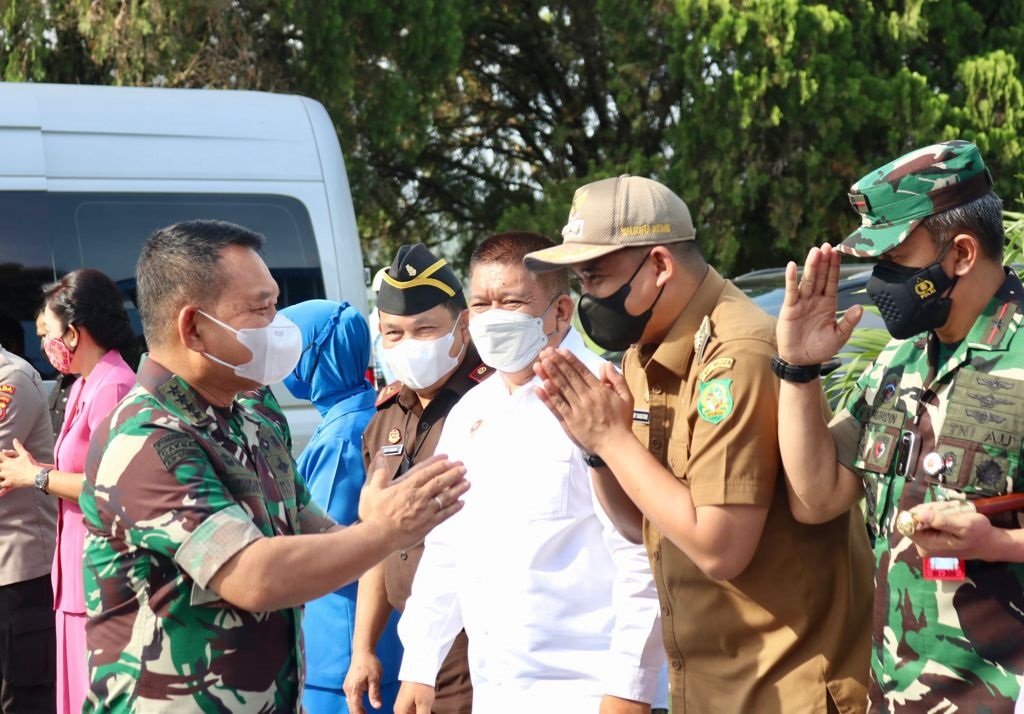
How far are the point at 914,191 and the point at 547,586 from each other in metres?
1.23

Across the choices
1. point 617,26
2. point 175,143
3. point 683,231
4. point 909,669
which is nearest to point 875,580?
point 909,669

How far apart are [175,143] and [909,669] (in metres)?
5.31

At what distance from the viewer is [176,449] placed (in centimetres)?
250

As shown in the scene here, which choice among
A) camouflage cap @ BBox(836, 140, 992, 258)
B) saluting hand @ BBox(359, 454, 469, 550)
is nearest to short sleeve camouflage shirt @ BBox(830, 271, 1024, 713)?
camouflage cap @ BBox(836, 140, 992, 258)

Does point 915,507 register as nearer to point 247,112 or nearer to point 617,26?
point 247,112

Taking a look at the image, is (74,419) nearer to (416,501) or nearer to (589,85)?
(416,501)

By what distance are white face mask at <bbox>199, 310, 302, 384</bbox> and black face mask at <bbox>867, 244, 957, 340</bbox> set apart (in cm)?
132

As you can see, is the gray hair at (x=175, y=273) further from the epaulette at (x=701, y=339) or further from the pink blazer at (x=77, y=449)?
the pink blazer at (x=77, y=449)

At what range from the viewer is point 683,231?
2.89 meters

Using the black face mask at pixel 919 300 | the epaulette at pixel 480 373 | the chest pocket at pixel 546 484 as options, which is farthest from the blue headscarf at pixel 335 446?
the black face mask at pixel 919 300

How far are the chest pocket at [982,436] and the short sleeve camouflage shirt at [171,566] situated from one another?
4.44ft

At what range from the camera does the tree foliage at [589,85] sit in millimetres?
12031

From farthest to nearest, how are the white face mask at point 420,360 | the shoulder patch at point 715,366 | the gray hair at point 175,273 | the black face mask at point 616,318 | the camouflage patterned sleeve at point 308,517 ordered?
the white face mask at point 420,360, the camouflage patterned sleeve at point 308,517, the black face mask at point 616,318, the gray hair at point 175,273, the shoulder patch at point 715,366

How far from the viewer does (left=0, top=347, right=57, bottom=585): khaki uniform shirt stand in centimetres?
527
